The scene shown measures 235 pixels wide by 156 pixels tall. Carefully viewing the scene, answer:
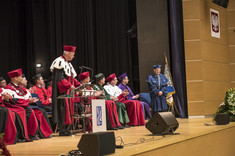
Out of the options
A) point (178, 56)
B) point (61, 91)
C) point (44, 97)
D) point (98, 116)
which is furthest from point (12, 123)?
point (178, 56)

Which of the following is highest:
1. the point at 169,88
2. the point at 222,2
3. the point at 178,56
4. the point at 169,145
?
the point at 222,2

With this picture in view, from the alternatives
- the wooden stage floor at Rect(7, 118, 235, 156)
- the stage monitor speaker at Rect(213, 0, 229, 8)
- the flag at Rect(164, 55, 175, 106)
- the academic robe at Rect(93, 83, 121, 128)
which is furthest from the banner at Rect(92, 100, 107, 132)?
the stage monitor speaker at Rect(213, 0, 229, 8)

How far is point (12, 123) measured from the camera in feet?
16.5

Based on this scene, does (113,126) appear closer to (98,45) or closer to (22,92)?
(22,92)

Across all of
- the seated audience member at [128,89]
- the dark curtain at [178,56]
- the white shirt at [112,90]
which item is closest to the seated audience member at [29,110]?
the white shirt at [112,90]

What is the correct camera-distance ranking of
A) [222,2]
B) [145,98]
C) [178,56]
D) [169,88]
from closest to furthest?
[145,98] → [169,88] → [178,56] → [222,2]

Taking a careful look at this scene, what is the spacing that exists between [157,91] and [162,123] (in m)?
4.08

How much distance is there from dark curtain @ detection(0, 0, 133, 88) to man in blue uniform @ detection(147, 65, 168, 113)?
6.50ft

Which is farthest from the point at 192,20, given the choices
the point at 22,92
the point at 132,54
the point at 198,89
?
the point at 22,92

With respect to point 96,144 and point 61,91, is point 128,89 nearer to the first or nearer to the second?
point 61,91

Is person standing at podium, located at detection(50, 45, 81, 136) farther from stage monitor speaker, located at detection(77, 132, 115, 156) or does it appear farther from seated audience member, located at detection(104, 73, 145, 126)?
stage monitor speaker, located at detection(77, 132, 115, 156)

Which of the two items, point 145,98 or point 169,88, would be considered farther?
point 169,88

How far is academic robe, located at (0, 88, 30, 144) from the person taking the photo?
16.3 ft

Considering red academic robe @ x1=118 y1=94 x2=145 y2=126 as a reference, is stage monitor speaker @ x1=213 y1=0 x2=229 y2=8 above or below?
above
